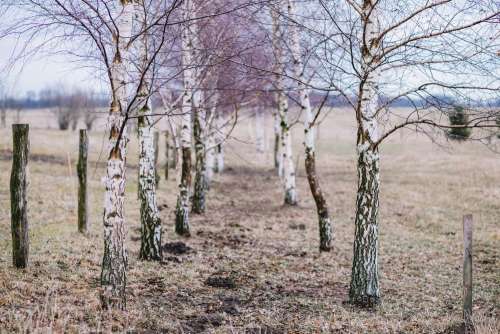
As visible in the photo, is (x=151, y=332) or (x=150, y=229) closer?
(x=151, y=332)

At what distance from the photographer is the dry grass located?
672cm

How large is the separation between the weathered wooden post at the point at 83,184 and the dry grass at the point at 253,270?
0.91ft

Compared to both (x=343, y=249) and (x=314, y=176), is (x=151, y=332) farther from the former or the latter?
(x=343, y=249)

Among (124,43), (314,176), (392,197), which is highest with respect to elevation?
(124,43)

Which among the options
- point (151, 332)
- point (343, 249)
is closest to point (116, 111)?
point (151, 332)

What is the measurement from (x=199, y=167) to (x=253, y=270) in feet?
20.4

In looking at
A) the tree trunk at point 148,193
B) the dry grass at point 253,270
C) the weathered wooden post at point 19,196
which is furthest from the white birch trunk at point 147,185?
the weathered wooden post at point 19,196

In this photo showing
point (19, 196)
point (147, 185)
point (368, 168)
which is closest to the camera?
point (368, 168)

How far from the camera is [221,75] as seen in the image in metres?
13.0

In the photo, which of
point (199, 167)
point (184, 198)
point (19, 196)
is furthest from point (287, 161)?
point (19, 196)

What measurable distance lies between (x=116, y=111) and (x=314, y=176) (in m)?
6.48

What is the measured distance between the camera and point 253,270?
1005 centimetres

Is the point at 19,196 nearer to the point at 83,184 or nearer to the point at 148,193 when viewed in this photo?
the point at 148,193

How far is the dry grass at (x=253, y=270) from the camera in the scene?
22.0 feet
